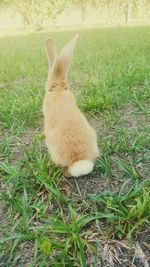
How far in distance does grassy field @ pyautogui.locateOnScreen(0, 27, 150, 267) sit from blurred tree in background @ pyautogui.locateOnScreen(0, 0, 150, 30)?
15.6 metres

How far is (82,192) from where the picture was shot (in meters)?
2.61

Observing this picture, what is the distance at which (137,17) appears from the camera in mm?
21125

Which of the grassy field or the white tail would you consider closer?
the grassy field

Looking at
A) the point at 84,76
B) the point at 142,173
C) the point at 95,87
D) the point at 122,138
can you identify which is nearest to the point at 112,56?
the point at 84,76

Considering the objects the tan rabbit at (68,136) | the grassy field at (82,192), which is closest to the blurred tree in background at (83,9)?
the grassy field at (82,192)

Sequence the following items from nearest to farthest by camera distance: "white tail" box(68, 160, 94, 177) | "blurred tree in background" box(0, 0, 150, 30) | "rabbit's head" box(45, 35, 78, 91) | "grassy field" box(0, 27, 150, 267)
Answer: "grassy field" box(0, 27, 150, 267)
"white tail" box(68, 160, 94, 177)
"rabbit's head" box(45, 35, 78, 91)
"blurred tree in background" box(0, 0, 150, 30)

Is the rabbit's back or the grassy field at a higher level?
the rabbit's back

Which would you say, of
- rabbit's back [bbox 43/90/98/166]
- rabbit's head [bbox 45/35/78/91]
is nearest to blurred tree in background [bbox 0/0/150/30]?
rabbit's head [bbox 45/35/78/91]

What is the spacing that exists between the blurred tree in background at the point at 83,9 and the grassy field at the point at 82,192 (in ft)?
51.2

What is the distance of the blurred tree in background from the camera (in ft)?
62.3

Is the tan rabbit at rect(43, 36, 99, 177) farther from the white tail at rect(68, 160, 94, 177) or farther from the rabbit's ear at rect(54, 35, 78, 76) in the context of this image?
the rabbit's ear at rect(54, 35, 78, 76)

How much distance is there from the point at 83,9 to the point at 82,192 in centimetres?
2007

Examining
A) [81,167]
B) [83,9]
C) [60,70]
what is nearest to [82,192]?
[81,167]

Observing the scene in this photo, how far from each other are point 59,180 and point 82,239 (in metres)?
0.63
